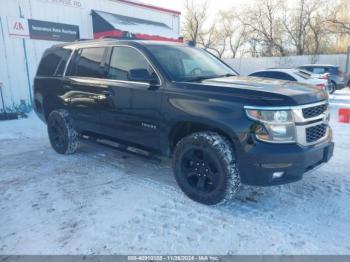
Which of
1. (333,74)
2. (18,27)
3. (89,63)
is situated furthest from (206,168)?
(333,74)

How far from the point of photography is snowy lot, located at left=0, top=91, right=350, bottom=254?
9.30 feet

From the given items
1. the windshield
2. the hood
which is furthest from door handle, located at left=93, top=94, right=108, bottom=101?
the hood

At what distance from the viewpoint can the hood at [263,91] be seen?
10.1 ft

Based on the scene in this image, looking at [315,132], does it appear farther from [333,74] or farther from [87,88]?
[333,74]

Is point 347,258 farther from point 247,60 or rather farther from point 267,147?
point 247,60

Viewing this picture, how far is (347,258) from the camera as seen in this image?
2.62 metres

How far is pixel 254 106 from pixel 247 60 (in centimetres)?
2574

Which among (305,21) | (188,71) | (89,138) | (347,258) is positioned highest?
(305,21)

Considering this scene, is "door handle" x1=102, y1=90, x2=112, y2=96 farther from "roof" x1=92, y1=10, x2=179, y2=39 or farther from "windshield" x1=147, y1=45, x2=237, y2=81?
"roof" x1=92, y1=10, x2=179, y2=39

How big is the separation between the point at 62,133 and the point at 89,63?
1420 millimetres

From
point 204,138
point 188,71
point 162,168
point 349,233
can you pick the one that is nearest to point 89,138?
point 162,168

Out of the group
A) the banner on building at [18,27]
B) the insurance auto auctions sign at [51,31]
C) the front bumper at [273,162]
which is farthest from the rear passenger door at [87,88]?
the insurance auto auctions sign at [51,31]

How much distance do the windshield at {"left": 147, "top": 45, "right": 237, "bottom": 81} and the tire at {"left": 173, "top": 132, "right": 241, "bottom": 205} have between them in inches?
34.4

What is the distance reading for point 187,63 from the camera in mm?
4258
